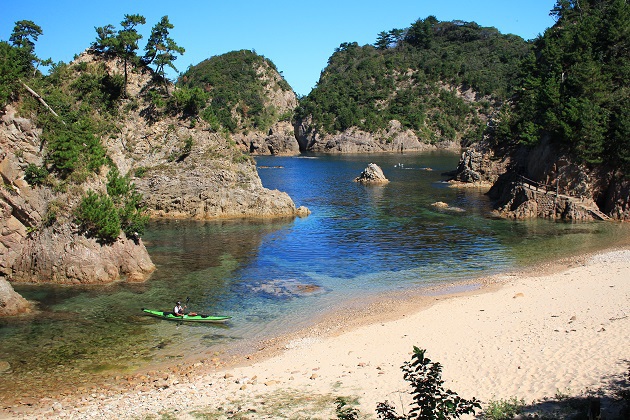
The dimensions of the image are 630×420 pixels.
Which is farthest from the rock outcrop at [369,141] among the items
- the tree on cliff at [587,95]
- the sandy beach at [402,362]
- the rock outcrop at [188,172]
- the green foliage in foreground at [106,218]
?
the sandy beach at [402,362]

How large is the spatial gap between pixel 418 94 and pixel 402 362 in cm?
16228

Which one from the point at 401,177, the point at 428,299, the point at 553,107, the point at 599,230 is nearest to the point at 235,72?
the point at 401,177

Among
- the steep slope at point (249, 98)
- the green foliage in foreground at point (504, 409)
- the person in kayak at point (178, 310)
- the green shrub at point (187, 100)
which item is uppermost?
the steep slope at point (249, 98)

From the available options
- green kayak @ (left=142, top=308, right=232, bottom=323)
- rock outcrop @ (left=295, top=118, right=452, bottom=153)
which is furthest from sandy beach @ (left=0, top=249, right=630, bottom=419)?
rock outcrop @ (left=295, top=118, right=452, bottom=153)

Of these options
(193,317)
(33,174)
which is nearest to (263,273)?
(193,317)

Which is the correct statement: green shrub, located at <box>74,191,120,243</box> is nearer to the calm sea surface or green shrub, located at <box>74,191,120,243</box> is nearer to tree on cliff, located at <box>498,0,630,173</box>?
the calm sea surface

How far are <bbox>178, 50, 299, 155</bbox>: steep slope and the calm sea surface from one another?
94025mm

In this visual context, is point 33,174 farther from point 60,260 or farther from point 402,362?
point 402,362

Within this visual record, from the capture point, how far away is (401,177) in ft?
301

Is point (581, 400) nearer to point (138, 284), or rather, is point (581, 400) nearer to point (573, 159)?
point (138, 284)

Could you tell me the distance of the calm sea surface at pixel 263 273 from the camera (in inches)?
897

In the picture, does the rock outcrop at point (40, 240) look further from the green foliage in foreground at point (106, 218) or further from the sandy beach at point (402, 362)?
the sandy beach at point (402, 362)

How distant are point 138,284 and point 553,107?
147 feet

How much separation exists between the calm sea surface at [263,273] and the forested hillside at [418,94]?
103 m
